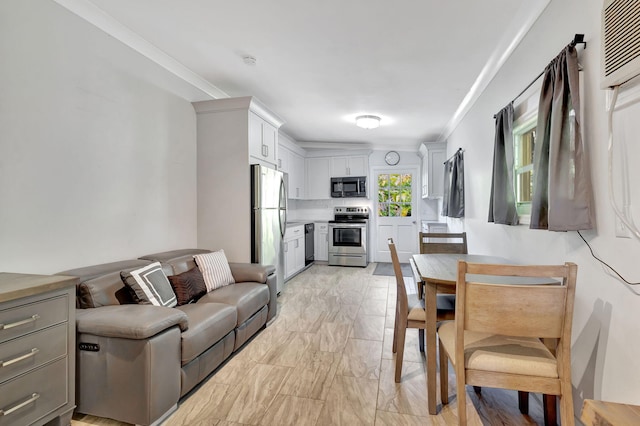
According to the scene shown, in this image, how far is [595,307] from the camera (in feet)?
4.85

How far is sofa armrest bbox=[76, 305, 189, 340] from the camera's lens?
158 centimetres

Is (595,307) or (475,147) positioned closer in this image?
(595,307)

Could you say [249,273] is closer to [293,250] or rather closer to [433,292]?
[433,292]

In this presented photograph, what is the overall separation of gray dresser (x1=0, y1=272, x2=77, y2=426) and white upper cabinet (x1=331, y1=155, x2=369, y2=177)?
17.8 ft

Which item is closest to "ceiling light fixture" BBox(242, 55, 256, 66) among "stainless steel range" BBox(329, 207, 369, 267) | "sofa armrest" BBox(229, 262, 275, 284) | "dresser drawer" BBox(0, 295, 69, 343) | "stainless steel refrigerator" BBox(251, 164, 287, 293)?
"stainless steel refrigerator" BBox(251, 164, 287, 293)

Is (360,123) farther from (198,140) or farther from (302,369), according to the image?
(302,369)

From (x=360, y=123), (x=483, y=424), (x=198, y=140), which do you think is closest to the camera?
(x=483, y=424)

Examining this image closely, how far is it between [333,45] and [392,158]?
13.9 feet

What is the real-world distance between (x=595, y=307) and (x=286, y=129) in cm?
488

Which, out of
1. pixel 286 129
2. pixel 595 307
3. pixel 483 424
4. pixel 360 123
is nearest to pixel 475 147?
pixel 360 123

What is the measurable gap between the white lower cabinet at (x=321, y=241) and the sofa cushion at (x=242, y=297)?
351 centimetres

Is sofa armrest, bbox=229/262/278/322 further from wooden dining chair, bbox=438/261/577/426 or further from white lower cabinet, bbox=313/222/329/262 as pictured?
white lower cabinet, bbox=313/222/329/262

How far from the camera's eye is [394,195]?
21.9 feet

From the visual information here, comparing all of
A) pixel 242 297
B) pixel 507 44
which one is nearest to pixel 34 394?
pixel 242 297
